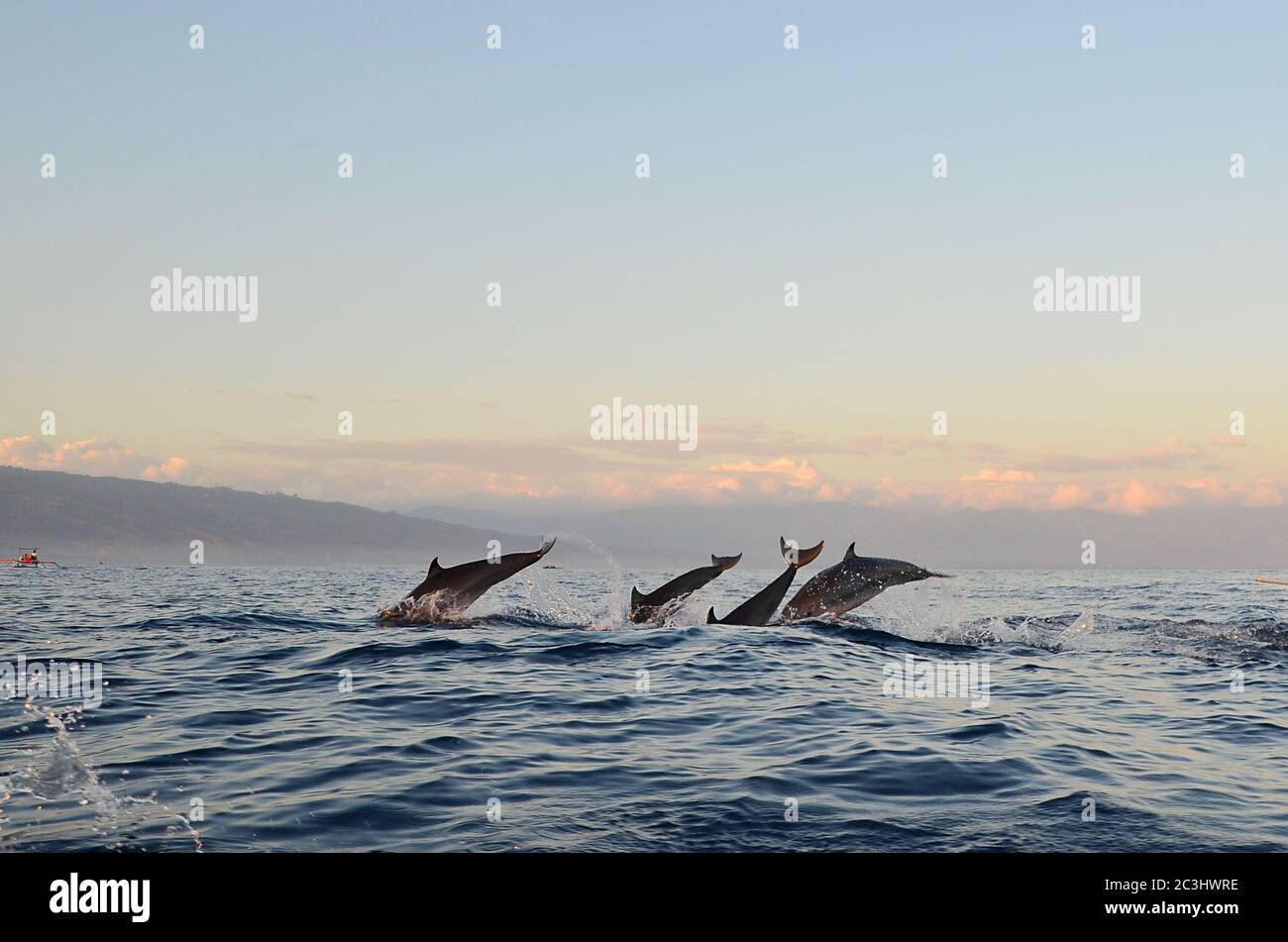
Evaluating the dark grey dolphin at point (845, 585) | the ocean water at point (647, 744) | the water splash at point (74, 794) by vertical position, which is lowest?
the ocean water at point (647, 744)

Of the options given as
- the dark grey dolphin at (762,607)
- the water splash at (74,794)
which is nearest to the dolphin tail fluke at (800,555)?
the dark grey dolphin at (762,607)

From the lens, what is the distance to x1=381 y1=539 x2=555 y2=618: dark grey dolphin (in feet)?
74.8

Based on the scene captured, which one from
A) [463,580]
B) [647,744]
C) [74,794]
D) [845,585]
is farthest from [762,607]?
[74,794]

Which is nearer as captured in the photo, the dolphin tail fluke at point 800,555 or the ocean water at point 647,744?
the ocean water at point 647,744

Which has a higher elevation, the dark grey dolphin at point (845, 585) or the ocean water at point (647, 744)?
the dark grey dolphin at point (845, 585)

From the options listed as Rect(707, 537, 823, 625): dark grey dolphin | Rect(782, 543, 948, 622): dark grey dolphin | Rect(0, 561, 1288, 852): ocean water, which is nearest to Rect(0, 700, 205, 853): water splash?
Rect(0, 561, 1288, 852): ocean water

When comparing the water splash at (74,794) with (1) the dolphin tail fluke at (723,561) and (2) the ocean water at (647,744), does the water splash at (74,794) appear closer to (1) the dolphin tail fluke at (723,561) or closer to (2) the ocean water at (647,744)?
(2) the ocean water at (647,744)

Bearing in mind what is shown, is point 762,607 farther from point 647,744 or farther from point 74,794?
point 74,794

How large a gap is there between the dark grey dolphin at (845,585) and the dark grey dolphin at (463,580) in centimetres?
670

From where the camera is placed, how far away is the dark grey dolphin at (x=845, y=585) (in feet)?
77.8

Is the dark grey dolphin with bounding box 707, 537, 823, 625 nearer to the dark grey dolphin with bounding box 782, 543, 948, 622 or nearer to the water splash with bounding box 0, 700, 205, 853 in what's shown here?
the dark grey dolphin with bounding box 782, 543, 948, 622

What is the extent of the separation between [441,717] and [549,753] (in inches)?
104

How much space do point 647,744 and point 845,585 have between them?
1392 centimetres
